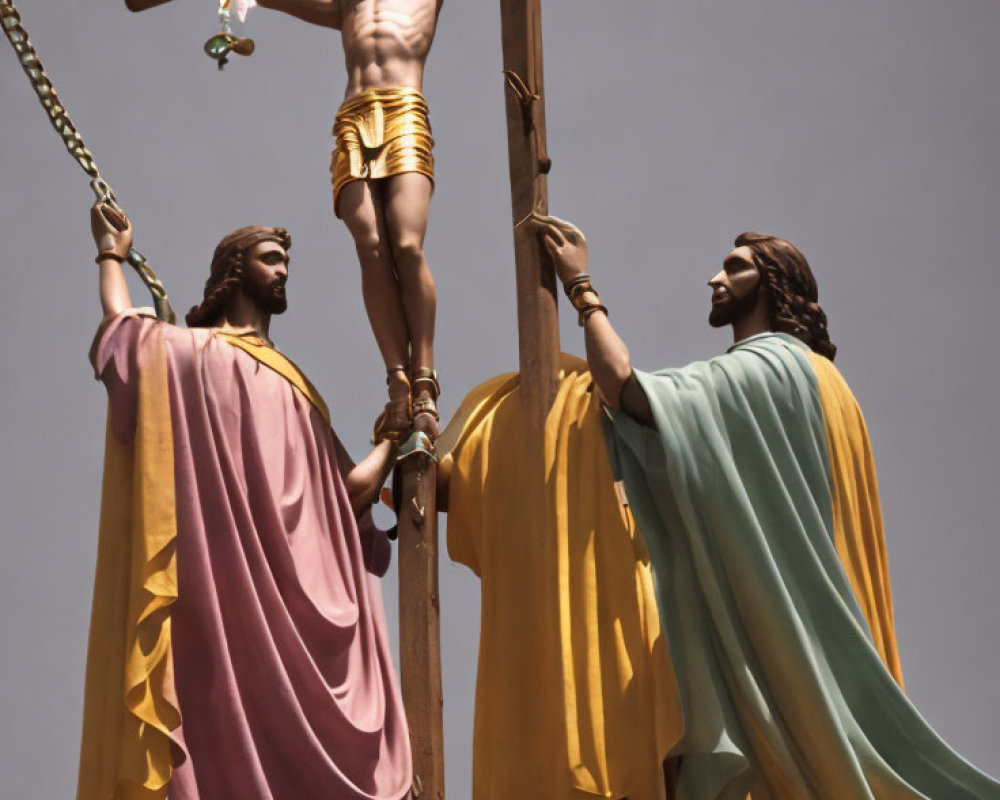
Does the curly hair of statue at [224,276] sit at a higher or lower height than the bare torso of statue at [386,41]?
lower

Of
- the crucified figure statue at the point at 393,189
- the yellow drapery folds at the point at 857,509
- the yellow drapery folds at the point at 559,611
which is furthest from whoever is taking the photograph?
the crucified figure statue at the point at 393,189

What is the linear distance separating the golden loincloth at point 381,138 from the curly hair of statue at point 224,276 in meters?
0.36

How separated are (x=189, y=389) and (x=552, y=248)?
144 centimetres

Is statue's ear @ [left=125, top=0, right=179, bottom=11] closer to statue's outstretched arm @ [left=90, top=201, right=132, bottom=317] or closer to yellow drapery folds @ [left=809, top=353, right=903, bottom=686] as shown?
statue's outstretched arm @ [left=90, top=201, right=132, bottom=317]

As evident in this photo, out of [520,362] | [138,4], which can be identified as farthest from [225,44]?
[520,362]

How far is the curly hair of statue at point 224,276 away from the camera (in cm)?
1111

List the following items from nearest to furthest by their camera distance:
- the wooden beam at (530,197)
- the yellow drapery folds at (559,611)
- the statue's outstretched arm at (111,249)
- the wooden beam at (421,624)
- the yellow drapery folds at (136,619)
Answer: the yellow drapery folds at (136,619) → the yellow drapery folds at (559,611) → the wooden beam at (421,624) → the statue's outstretched arm at (111,249) → the wooden beam at (530,197)

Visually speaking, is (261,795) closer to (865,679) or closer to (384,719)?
(384,719)

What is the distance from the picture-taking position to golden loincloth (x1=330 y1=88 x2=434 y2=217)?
11188 mm

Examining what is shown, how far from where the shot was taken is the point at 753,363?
1071cm

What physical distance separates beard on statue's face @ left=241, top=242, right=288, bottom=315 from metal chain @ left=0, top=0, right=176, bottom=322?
1.10 feet

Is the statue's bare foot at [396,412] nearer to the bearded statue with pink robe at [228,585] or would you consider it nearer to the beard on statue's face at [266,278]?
the bearded statue with pink robe at [228,585]

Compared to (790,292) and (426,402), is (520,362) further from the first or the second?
(790,292)

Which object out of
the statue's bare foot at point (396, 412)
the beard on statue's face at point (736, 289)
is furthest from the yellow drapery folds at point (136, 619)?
the beard on statue's face at point (736, 289)
